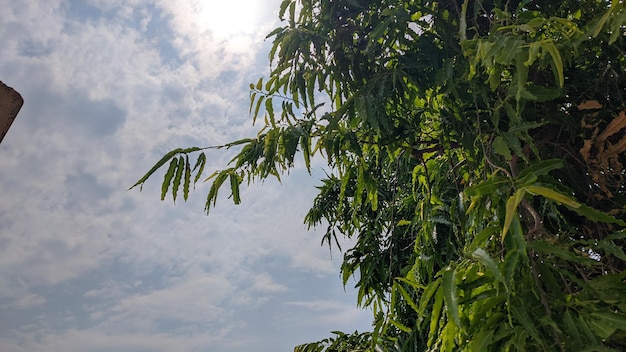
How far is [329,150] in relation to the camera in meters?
1.54

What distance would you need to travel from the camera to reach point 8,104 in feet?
2.16

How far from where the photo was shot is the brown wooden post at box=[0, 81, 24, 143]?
0.65m

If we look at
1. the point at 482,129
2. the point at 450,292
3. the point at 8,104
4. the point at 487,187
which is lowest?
the point at 450,292

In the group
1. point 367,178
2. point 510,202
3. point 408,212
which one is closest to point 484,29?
point 367,178

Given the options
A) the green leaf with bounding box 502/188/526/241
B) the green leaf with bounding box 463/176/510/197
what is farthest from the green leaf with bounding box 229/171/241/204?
the green leaf with bounding box 502/188/526/241

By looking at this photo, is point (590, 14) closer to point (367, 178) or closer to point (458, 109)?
point (458, 109)

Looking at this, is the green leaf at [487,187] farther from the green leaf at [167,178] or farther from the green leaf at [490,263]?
the green leaf at [167,178]

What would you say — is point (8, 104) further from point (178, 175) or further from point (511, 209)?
point (178, 175)

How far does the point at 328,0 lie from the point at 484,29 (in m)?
0.44

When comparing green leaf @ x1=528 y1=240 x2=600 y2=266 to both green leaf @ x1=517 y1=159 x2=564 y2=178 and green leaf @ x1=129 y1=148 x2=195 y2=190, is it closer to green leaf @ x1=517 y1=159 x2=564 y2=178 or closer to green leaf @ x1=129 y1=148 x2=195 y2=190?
green leaf @ x1=517 y1=159 x2=564 y2=178

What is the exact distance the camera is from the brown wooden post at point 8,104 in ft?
2.15

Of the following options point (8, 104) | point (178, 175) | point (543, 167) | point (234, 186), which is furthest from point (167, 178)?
point (543, 167)

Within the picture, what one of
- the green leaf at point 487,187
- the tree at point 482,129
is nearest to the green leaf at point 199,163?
the tree at point 482,129

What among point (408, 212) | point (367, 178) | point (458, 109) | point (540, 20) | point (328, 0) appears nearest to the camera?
point (540, 20)
